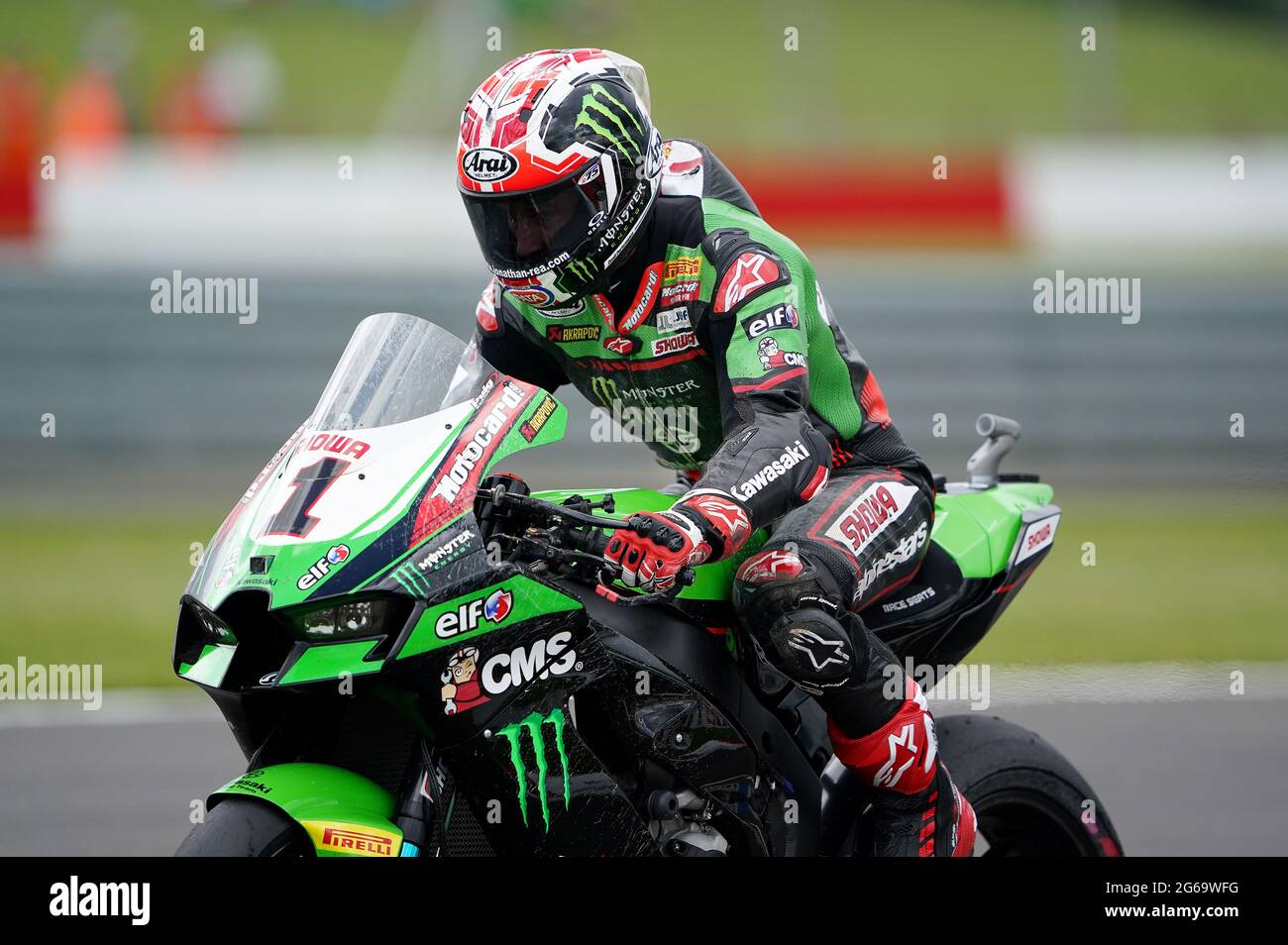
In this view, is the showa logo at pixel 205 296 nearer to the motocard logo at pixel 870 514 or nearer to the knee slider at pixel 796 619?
the motocard logo at pixel 870 514

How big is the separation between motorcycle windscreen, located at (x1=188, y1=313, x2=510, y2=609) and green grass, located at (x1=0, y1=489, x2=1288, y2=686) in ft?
13.1

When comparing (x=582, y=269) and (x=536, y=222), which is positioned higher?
(x=536, y=222)

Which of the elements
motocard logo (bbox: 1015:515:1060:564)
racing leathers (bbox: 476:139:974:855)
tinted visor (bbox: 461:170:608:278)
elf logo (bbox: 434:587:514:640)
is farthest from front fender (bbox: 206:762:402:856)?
motocard logo (bbox: 1015:515:1060:564)

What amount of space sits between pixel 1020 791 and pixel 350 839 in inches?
75.7

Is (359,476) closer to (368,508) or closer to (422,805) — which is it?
(368,508)

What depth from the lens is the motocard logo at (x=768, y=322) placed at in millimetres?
3619

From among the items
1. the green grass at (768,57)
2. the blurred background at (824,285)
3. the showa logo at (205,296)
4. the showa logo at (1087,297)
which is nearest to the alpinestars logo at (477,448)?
the blurred background at (824,285)

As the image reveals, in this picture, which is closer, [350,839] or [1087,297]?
[350,839]

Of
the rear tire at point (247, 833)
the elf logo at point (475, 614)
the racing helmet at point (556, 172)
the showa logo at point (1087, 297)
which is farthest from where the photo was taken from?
the showa logo at point (1087, 297)

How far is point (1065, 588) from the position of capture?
9.78 m

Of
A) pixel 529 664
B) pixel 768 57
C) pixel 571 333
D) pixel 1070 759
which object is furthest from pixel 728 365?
pixel 768 57

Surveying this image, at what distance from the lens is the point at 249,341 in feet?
38.9
